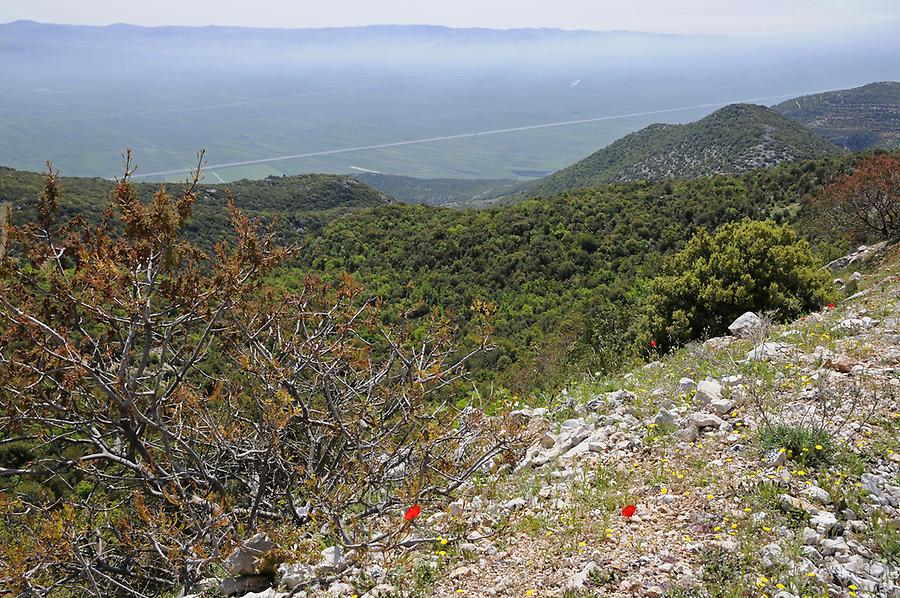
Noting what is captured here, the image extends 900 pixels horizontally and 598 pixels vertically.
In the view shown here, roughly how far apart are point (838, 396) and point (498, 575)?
3.12 metres

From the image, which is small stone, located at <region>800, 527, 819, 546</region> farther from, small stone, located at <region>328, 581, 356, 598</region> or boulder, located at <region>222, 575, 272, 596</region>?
boulder, located at <region>222, 575, 272, 596</region>

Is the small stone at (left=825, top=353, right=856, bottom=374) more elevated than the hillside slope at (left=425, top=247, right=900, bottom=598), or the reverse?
the small stone at (left=825, top=353, right=856, bottom=374)

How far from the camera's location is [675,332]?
9883 mm

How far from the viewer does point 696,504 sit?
3.56m

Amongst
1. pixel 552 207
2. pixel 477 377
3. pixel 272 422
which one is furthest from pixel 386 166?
pixel 272 422

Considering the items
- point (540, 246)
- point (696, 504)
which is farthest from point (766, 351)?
point (540, 246)

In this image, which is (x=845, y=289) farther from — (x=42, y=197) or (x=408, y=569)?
(x=42, y=197)

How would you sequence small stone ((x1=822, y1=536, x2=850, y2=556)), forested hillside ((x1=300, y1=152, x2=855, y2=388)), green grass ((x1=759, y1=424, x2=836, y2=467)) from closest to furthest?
small stone ((x1=822, y1=536, x2=850, y2=556))
green grass ((x1=759, y1=424, x2=836, y2=467))
forested hillside ((x1=300, y1=152, x2=855, y2=388))

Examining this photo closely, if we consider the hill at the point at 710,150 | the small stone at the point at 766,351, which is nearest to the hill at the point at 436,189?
the hill at the point at 710,150

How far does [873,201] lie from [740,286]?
8076 millimetres

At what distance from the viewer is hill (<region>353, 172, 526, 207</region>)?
11262 cm

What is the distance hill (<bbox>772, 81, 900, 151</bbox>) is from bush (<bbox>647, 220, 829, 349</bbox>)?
88.6 metres

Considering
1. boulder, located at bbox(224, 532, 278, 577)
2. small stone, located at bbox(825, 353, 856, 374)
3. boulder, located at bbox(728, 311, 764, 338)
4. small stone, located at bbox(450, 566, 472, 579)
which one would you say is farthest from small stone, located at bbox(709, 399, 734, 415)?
boulder, located at bbox(224, 532, 278, 577)

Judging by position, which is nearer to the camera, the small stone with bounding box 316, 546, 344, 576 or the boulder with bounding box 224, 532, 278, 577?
the small stone with bounding box 316, 546, 344, 576
